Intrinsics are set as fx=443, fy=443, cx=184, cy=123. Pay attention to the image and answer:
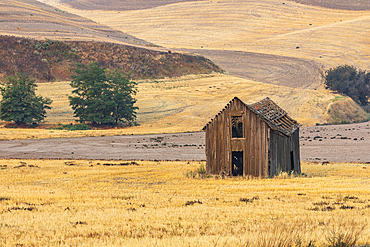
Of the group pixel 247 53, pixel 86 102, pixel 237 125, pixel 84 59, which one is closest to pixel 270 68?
pixel 247 53

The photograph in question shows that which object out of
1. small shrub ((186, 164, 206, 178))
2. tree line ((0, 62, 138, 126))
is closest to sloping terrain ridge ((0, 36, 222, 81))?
tree line ((0, 62, 138, 126))

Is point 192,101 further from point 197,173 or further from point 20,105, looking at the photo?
point 197,173

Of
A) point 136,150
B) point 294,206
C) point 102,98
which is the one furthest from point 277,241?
point 102,98

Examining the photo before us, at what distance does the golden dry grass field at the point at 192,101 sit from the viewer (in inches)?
3110

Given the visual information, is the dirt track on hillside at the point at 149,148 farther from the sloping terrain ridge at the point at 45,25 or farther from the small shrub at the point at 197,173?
the sloping terrain ridge at the point at 45,25

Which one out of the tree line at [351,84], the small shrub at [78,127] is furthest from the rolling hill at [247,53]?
the small shrub at [78,127]

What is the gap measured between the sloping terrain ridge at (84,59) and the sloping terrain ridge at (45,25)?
6297 mm

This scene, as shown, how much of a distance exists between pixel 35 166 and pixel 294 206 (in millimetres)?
21718

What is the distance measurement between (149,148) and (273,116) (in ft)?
71.9

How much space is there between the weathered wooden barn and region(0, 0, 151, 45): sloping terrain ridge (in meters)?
97.3

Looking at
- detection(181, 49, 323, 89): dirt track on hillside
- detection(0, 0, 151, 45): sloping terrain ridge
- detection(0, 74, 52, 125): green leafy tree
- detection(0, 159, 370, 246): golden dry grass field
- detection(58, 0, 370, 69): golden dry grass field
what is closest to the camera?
detection(0, 159, 370, 246): golden dry grass field

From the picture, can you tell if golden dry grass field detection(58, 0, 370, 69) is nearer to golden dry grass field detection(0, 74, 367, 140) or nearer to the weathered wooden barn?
golden dry grass field detection(0, 74, 367, 140)

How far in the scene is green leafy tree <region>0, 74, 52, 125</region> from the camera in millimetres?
74062

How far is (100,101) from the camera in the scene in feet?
255
